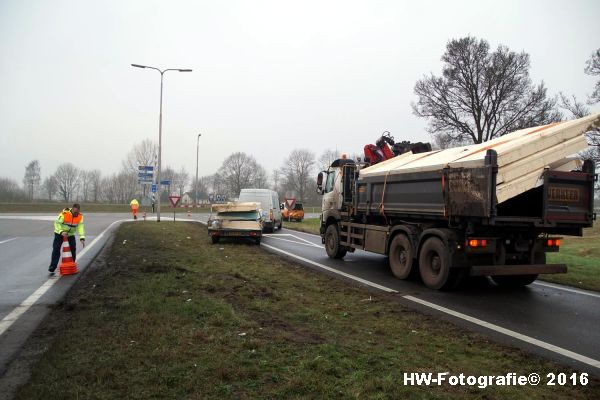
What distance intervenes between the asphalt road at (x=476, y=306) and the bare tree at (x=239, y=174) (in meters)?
72.0

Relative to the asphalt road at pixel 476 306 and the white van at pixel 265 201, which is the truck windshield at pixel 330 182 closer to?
the asphalt road at pixel 476 306

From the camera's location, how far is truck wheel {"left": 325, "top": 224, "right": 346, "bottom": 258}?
12391 millimetres

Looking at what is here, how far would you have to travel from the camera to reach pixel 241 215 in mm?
15914

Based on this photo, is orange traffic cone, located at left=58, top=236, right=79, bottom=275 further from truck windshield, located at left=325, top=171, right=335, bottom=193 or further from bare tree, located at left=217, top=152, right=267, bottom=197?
bare tree, located at left=217, top=152, right=267, bottom=197

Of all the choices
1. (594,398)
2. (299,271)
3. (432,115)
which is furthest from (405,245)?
(432,115)

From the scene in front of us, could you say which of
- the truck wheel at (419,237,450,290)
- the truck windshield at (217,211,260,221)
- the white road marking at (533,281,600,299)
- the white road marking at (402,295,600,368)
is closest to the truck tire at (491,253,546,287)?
the white road marking at (533,281,600,299)

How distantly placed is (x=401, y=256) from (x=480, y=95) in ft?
88.7

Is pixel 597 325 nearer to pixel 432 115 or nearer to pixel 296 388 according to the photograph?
pixel 296 388

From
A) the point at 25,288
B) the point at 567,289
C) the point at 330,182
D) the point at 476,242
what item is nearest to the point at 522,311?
the point at 476,242

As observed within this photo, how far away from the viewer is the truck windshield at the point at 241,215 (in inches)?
619

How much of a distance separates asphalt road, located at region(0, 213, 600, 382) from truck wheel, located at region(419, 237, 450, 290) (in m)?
0.24

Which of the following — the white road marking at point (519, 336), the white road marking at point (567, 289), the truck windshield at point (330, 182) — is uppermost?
the truck windshield at point (330, 182)

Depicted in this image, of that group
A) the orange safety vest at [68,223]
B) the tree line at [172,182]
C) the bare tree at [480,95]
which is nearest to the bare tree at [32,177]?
the tree line at [172,182]

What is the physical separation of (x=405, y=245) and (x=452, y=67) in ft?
92.3
